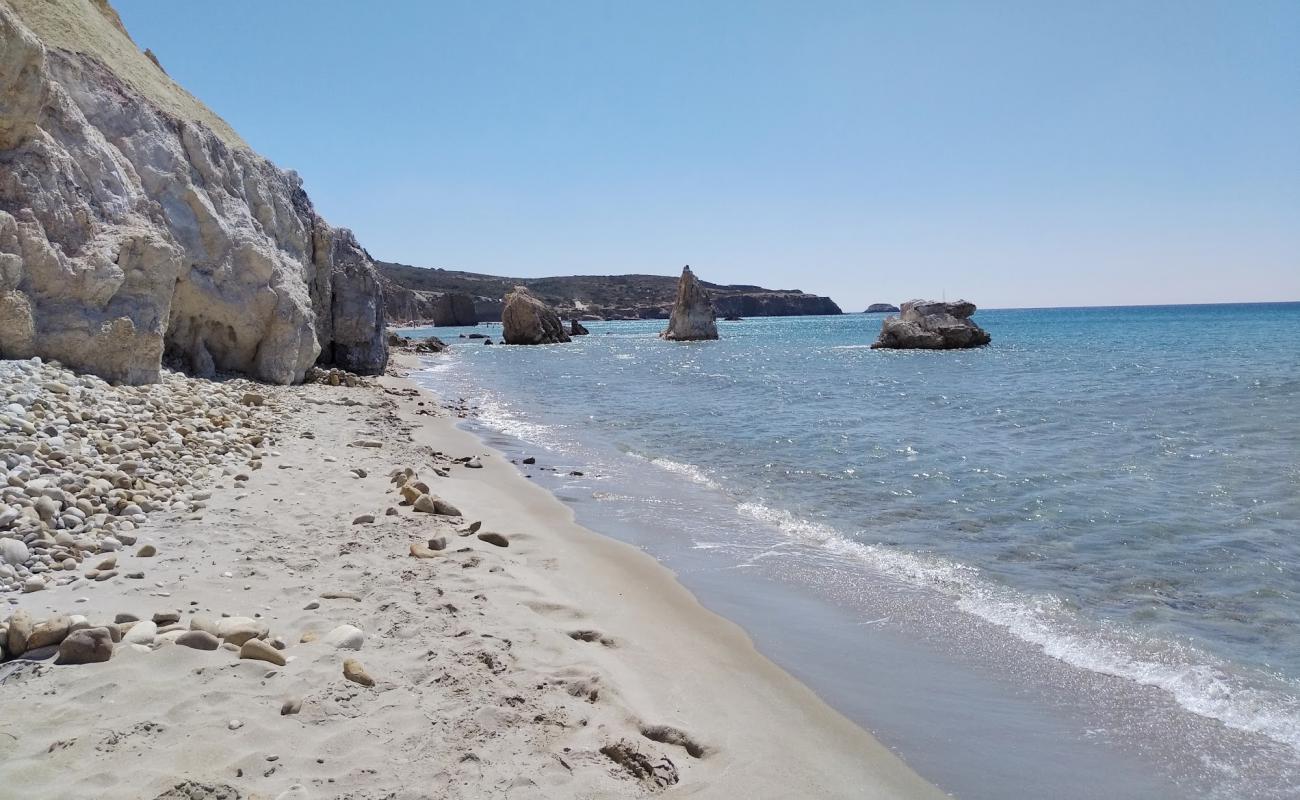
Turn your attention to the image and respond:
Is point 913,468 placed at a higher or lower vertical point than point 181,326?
lower

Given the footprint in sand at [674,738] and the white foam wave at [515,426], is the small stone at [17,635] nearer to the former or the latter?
the footprint in sand at [674,738]

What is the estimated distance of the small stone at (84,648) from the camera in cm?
357

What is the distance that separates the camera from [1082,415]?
1605cm

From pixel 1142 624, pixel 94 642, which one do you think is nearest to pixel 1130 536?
pixel 1142 624

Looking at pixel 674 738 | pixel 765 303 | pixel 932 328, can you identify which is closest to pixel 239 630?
pixel 674 738

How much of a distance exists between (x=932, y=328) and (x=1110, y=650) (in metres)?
44.1

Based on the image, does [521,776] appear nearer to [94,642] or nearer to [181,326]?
[94,642]

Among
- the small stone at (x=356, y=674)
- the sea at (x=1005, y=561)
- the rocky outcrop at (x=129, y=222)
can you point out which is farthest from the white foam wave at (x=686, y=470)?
the rocky outcrop at (x=129, y=222)

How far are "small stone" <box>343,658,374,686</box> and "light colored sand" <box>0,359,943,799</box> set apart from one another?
0.05 m

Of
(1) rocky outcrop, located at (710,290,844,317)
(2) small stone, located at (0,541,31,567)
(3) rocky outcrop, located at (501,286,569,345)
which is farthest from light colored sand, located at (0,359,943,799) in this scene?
(1) rocky outcrop, located at (710,290,844,317)

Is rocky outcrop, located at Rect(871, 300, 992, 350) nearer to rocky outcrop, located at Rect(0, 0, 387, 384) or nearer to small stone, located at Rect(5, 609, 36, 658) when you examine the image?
rocky outcrop, located at Rect(0, 0, 387, 384)

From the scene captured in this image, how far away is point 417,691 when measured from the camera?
367cm

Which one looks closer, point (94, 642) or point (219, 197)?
point (94, 642)

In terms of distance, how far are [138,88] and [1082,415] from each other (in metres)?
19.1
